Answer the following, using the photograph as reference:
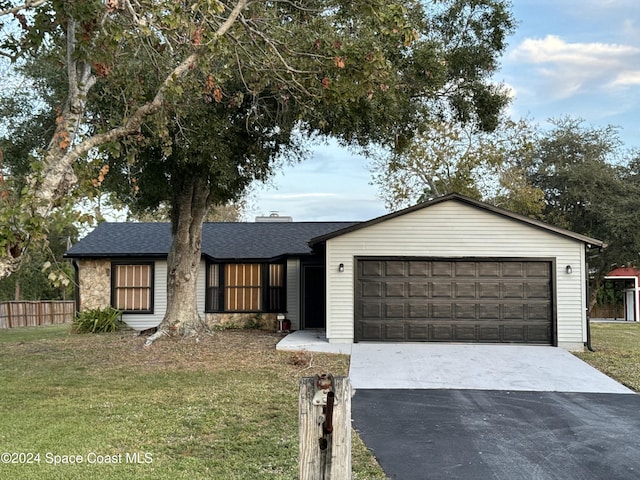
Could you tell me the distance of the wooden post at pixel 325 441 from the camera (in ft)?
7.85

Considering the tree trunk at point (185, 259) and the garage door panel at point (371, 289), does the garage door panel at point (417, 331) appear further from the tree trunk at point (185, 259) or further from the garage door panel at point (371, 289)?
the tree trunk at point (185, 259)

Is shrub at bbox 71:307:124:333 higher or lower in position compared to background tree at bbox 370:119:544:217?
lower

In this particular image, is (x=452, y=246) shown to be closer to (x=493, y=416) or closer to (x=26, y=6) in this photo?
(x=493, y=416)

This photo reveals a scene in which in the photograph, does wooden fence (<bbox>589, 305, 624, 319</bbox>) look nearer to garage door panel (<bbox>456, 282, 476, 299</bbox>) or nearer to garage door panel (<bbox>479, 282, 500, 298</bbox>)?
garage door panel (<bbox>479, 282, 500, 298</bbox>)

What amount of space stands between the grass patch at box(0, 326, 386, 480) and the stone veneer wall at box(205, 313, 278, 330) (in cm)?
478

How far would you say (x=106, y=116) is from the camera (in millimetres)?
10680

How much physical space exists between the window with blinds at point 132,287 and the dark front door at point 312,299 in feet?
16.0

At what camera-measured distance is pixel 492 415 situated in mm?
7297

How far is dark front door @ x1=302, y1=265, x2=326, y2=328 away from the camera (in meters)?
17.6

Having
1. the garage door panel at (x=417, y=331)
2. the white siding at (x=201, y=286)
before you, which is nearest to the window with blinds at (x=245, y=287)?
the white siding at (x=201, y=286)

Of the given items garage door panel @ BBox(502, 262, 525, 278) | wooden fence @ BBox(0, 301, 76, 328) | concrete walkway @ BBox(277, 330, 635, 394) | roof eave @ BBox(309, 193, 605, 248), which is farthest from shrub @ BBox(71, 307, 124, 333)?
garage door panel @ BBox(502, 262, 525, 278)

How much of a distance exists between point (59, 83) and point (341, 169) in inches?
458

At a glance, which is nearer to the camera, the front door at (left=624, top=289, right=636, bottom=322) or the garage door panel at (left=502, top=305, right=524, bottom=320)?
the garage door panel at (left=502, top=305, right=524, bottom=320)

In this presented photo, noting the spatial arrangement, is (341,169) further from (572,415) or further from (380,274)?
(572,415)
